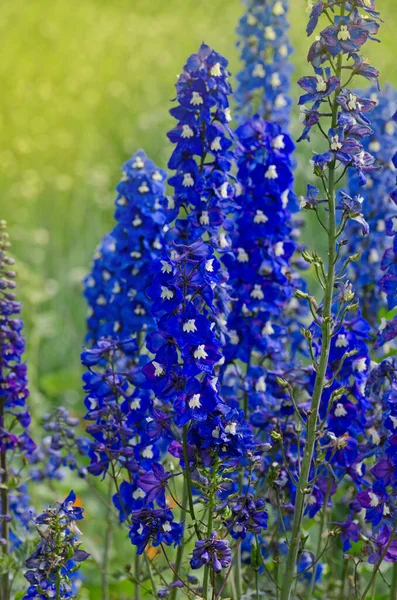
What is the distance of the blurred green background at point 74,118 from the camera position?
22.8 feet

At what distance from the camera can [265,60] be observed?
15.5 ft

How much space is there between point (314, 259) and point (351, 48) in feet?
2.21

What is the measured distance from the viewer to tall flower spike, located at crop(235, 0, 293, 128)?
15.2 feet

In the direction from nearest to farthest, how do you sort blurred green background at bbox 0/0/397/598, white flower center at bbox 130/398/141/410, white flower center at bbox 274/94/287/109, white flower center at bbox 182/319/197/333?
white flower center at bbox 182/319/197/333, white flower center at bbox 130/398/141/410, white flower center at bbox 274/94/287/109, blurred green background at bbox 0/0/397/598

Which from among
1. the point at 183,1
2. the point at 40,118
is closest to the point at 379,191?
the point at 40,118

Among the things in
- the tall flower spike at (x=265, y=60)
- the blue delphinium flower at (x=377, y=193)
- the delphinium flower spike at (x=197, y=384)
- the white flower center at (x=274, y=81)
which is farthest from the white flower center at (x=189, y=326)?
the white flower center at (x=274, y=81)

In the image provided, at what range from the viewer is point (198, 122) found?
11.1ft

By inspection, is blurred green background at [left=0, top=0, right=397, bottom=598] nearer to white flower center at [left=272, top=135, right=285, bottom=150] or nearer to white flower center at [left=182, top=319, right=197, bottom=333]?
white flower center at [left=272, top=135, right=285, bottom=150]

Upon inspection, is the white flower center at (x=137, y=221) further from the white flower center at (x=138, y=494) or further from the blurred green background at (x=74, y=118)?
the blurred green background at (x=74, y=118)

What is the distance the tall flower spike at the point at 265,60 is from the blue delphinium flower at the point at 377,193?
0.45m

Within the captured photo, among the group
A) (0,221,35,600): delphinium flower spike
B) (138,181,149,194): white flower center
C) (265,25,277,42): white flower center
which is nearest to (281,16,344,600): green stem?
(138,181,149,194): white flower center

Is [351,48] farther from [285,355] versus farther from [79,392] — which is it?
[79,392]

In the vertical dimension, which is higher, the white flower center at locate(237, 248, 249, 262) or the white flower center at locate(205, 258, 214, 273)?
the white flower center at locate(237, 248, 249, 262)

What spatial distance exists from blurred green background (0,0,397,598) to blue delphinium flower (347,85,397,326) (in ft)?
6.83
